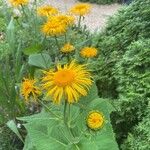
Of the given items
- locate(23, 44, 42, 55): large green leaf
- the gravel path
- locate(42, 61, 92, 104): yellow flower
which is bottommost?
the gravel path

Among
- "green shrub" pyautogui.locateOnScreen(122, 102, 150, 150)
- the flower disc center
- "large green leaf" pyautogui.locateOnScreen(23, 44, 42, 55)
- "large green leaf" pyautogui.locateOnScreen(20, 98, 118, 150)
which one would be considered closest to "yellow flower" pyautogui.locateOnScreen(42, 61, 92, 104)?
the flower disc center

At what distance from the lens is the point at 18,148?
408 cm

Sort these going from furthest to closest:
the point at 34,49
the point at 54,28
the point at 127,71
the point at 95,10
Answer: the point at 95,10 → the point at 34,49 → the point at 127,71 → the point at 54,28

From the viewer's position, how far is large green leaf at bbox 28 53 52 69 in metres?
3.82

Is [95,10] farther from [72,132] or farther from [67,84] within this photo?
[67,84]

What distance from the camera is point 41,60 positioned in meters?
3.88

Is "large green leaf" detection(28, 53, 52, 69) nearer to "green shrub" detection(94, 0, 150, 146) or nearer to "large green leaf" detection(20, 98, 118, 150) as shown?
"green shrub" detection(94, 0, 150, 146)

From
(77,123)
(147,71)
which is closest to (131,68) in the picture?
(147,71)

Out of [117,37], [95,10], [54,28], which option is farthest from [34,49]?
[95,10]

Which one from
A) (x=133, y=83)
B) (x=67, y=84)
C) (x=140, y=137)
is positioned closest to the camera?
(x=67, y=84)

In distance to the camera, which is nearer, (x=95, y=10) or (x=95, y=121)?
(x=95, y=121)

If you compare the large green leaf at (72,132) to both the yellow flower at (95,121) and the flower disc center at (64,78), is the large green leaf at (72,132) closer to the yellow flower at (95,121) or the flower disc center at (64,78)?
the yellow flower at (95,121)

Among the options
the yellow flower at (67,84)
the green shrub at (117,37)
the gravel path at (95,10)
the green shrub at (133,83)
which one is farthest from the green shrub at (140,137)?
the gravel path at (95,10)

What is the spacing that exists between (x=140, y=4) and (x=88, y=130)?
2.10 m
